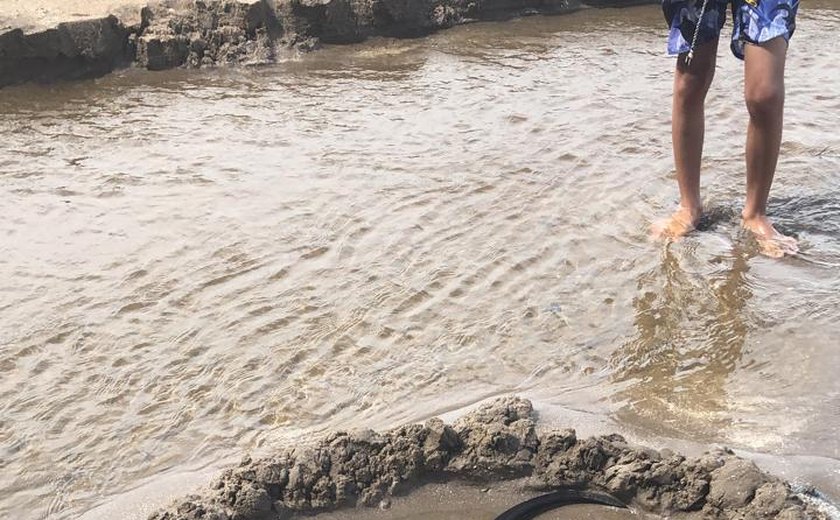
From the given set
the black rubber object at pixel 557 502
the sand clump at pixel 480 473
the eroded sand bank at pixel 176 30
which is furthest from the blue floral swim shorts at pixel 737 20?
the eroded sand bank at pixel 176 30

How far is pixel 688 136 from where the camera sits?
12.6 ft

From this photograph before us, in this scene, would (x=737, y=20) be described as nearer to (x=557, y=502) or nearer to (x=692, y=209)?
(x=692, y=209)

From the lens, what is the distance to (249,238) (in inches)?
150

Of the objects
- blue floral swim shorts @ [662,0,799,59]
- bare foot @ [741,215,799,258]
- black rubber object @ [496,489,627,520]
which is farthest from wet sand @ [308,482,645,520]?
blue floral swim shorts @ [662,0,799,59]

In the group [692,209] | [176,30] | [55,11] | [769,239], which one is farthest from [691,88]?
[55,11]

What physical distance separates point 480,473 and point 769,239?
6.02 ft

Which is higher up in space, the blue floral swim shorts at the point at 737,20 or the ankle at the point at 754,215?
the blue floral swim shorts at the point at 737,20

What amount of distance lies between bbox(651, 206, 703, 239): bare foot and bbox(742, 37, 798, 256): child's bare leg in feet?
0.62

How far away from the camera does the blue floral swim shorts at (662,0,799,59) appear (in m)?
3.38

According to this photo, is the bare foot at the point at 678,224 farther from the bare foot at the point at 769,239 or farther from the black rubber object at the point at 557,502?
the black rubber object at the point at 557,502

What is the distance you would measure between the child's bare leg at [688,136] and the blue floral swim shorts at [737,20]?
0.38 feet

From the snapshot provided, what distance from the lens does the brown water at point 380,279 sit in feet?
8.80

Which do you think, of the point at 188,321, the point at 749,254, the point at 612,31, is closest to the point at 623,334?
the point at 749,254

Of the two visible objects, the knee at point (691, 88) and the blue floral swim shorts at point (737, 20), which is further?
the knee at point (691, 88)
